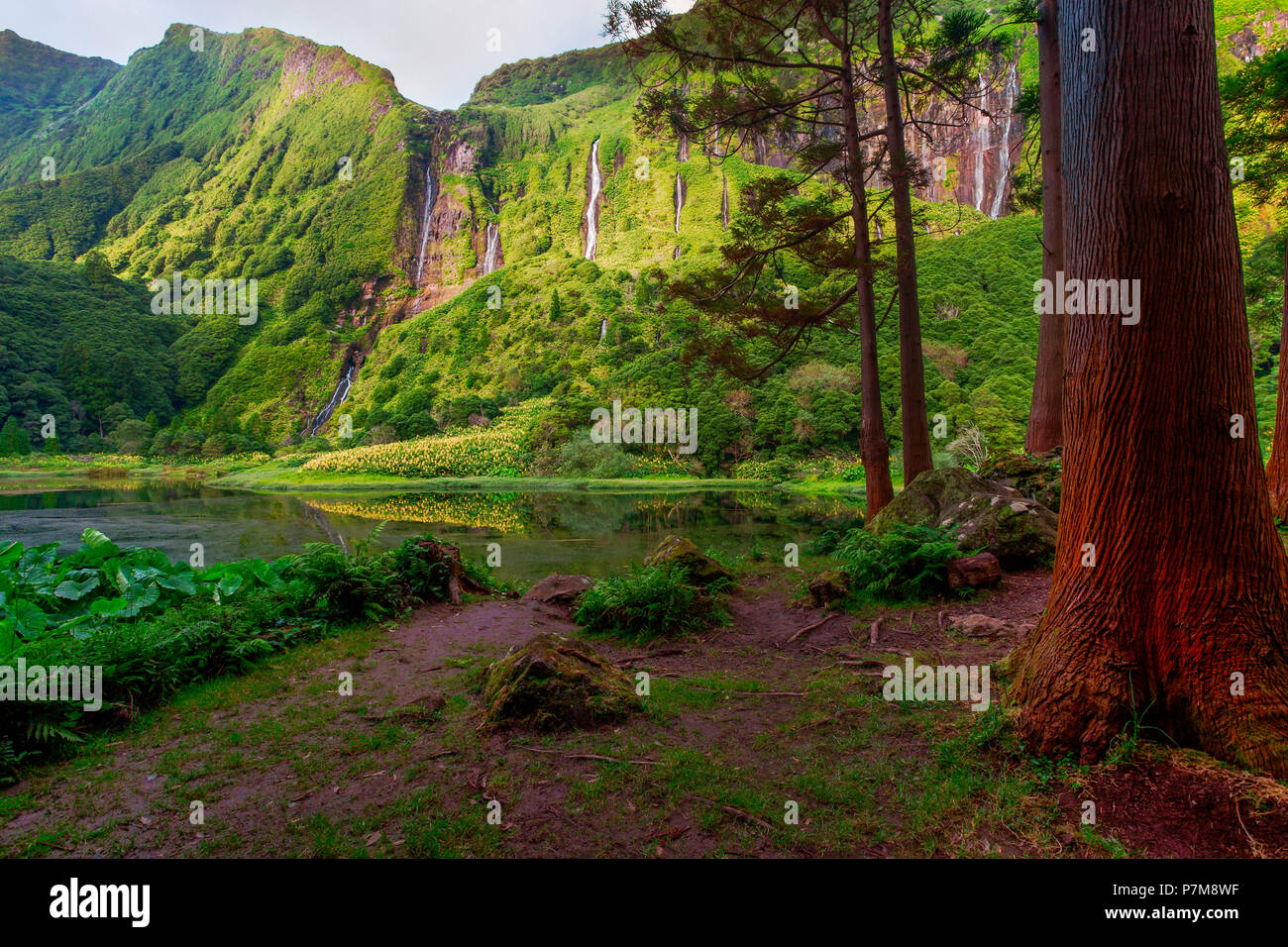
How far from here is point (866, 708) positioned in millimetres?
4598

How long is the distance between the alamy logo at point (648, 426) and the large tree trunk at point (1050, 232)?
94.4 feet

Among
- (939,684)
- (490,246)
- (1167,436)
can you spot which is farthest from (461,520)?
(490,246)

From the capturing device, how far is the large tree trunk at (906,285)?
1144cm

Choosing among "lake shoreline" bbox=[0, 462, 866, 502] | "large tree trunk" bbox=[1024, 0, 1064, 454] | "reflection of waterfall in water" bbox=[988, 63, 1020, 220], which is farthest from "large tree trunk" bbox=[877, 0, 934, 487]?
"reflection of waterfall in water" bbox=[988, 63, 1020, 220]

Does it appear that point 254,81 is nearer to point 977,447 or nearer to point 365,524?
point 365,524

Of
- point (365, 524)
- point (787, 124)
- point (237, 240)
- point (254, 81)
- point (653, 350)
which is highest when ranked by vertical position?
point (254, 81)

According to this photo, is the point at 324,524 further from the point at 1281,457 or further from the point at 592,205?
the point at 592,205

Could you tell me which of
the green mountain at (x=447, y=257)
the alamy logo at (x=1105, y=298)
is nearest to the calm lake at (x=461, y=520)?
the green mountain at (x=447, y=257)

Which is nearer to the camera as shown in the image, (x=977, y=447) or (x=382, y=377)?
(x=977, y=447)

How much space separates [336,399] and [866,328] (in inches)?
3481

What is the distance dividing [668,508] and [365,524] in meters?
12.0

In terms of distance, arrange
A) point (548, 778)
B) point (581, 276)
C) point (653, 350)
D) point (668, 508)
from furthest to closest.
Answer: point (581, 276)
point (653, 350)
point (668, 508)
point (548, 778)
